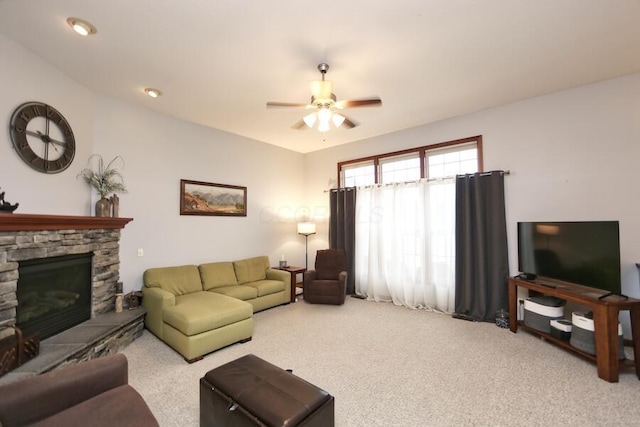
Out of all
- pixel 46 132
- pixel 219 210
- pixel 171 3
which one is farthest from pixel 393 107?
pixel 46 132

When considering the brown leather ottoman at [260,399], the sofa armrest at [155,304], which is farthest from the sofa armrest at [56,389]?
the sofa armrest at [155,304]

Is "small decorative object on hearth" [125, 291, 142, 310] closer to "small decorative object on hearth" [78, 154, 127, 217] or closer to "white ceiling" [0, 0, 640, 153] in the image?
"small decorative object on hearth" [78, 154, 127, 217]

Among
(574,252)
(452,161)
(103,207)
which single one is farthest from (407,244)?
(103,207)

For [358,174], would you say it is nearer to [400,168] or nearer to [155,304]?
[400,168]

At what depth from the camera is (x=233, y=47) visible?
2.49m

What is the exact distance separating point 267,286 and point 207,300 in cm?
113

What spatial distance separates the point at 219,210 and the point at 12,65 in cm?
276

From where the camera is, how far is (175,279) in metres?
3.84

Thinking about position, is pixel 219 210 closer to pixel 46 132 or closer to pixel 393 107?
pixel 46 132

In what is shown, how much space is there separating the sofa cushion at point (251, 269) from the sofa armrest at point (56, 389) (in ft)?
9.27

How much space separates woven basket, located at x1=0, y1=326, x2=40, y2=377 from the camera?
75.5 inches

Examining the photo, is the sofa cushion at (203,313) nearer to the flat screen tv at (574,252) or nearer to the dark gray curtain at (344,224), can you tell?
the dark gray curtain at (344,224)

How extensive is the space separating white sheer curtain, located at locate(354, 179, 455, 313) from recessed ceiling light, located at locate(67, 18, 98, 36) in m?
4.05

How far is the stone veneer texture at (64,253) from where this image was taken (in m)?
2.20
